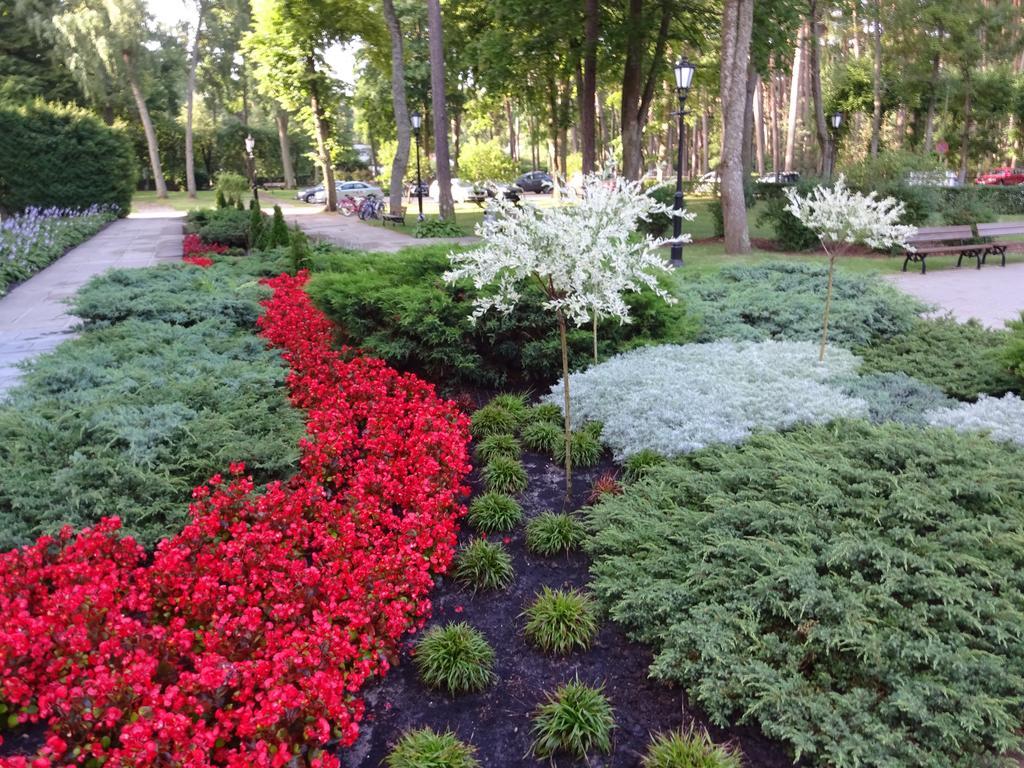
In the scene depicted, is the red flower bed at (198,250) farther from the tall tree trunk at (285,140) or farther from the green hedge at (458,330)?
the tall tree trunk at (285,140)

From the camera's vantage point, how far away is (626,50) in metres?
18.3

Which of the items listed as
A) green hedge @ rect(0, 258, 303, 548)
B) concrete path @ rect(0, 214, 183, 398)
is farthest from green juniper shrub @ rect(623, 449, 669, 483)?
concrete path @ rect(0, 214, 183, 398)

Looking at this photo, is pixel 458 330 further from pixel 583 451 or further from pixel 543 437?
pixel 583 451

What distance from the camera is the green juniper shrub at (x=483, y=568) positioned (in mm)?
3537

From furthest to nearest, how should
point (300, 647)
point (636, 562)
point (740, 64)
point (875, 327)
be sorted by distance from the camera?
point (740, 64)
point (875, 327)
point (636, 562)
point (300, 647)

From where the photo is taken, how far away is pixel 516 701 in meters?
2.79

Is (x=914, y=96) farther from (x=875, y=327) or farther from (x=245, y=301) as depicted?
(x=245, y=301)

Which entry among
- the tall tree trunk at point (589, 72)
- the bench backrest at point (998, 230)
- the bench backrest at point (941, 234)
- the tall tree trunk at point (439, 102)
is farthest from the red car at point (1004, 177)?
the tall tree trunk at point (439, 102)

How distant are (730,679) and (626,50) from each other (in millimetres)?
18658

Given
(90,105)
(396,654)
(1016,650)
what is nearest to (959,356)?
(1016,650)

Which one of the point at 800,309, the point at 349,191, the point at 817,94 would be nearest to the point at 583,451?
the point at 800,309

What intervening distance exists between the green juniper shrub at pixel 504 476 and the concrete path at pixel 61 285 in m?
4.23

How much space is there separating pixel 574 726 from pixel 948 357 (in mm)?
5278

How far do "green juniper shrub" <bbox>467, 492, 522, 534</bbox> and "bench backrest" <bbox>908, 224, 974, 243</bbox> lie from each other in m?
12.2
